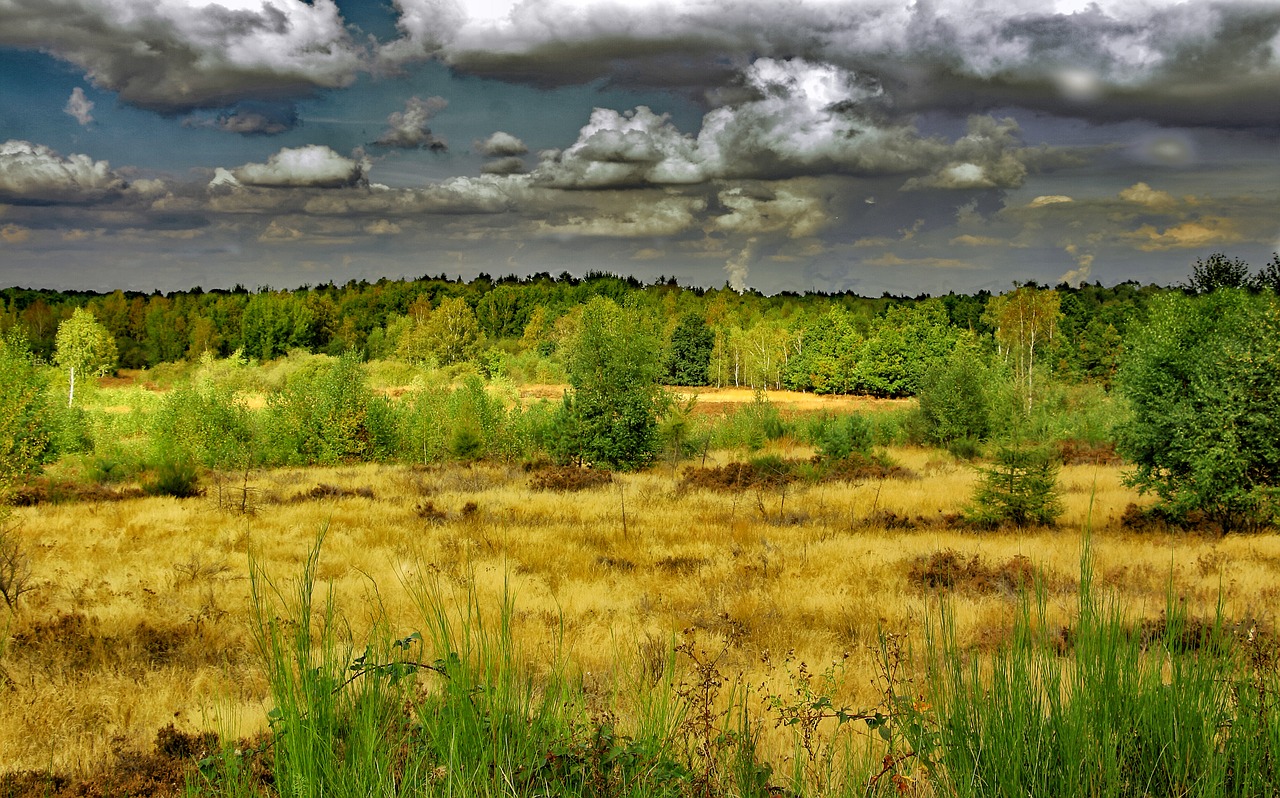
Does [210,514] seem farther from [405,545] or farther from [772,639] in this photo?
[772,639]

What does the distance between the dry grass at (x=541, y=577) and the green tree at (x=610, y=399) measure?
622 cm

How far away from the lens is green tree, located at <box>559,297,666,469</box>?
31109 millimetres

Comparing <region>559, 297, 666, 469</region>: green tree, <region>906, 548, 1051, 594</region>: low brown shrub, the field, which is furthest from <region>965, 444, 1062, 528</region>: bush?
<region>559, 297, 666, 469</region>: green tree

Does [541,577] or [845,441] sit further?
[845,441]

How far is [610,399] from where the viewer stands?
103ft

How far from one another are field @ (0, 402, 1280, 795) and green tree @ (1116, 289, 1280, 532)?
1232mm

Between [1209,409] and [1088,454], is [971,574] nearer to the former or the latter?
[1209,409]

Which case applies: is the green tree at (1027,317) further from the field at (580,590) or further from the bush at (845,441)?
the field at (580,590)

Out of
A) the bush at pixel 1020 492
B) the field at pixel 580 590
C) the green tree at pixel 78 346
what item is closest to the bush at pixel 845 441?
the field at pixel 580 590

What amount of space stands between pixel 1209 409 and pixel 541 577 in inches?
605

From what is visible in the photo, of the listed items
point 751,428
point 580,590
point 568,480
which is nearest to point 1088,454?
point 751,428

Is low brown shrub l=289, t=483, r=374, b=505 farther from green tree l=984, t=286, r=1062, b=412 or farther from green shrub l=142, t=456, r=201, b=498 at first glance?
green tree l=984, t=286, r=1062, b=412

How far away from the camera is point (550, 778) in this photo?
341 centimetres

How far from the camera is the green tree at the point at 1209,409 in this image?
1683cm
